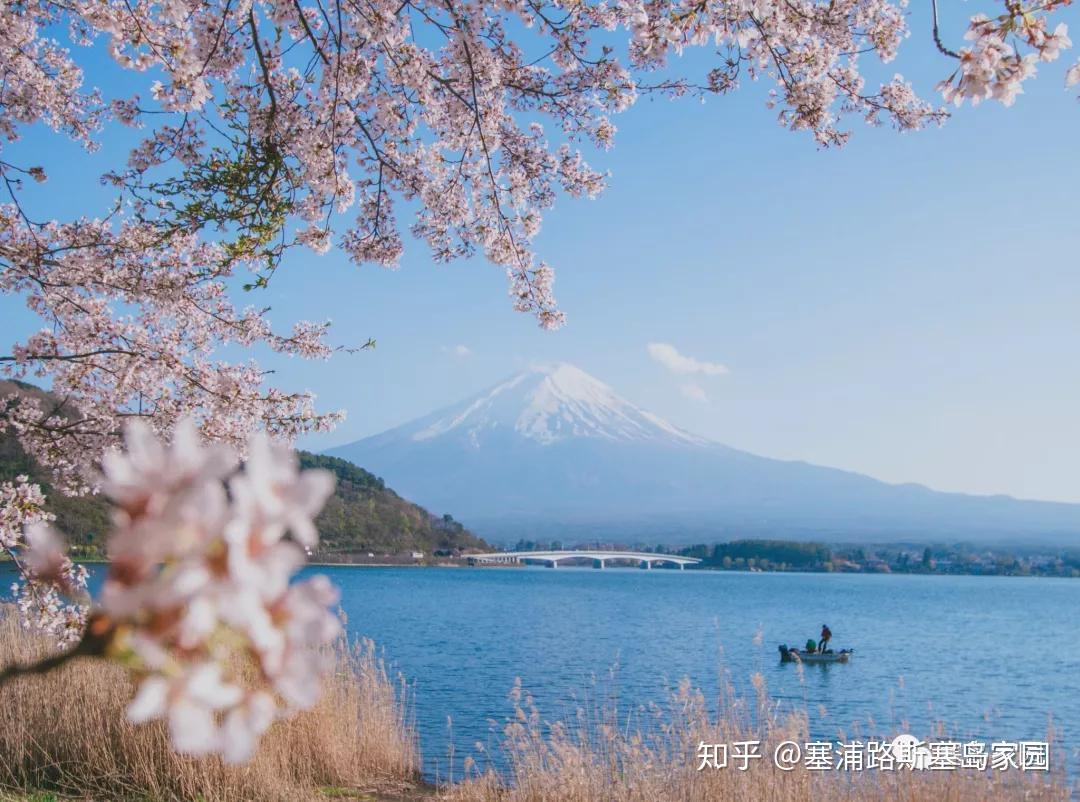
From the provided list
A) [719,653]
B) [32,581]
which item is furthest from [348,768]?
[32,581]

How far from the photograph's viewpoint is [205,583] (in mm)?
596

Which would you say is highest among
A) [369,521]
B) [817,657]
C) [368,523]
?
[369,521]

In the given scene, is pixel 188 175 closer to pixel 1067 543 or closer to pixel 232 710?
pixel 232 710

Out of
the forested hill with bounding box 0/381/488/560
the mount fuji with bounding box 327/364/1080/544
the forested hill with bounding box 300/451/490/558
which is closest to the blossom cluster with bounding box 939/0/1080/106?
the forested hill with bounding box 0/381/488/560

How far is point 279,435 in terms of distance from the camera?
6.08 m

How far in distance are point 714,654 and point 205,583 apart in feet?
86.0

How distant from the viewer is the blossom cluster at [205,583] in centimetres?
58

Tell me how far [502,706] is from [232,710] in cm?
1548

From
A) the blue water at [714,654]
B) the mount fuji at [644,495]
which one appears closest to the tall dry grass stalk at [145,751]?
the blue water at [714,654]

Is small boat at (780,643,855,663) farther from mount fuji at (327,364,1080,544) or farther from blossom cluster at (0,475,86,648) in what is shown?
mount fuji at (327,364,1080,544)

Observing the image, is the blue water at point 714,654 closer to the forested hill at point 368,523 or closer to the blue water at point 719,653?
the blue water at point 719,653

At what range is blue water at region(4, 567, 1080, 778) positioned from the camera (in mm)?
15266

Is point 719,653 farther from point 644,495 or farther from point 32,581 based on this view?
point 644,495

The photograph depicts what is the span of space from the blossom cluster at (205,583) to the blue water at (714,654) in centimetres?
588
